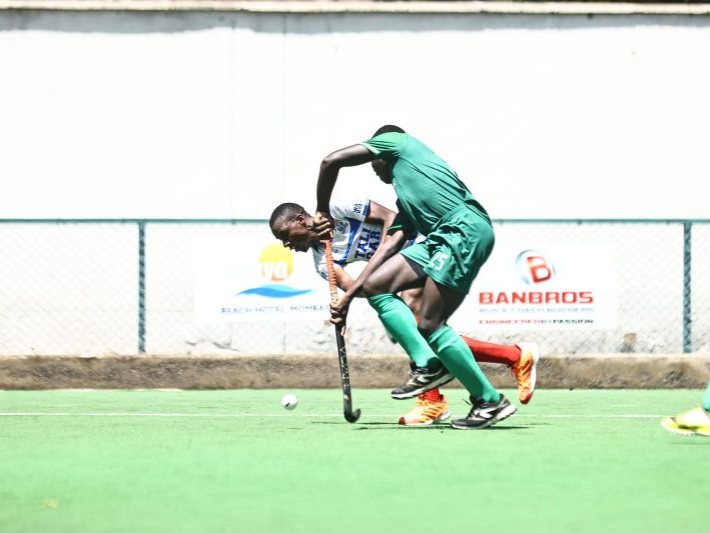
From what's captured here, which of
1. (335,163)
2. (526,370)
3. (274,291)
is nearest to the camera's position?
(335,163)

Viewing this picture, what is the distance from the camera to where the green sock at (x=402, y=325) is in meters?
7.98

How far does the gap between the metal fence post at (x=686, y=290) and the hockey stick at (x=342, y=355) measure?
5.76 metres

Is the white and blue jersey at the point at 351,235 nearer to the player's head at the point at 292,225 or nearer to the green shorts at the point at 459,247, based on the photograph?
the player's head at the point at 292,225

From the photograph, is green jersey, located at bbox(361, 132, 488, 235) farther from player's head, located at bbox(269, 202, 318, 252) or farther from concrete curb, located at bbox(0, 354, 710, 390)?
concrete curb, located at bbox(0, 354, 710, 390)

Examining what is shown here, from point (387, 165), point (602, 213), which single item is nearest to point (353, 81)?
point (602, 213)

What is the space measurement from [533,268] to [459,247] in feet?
18.3

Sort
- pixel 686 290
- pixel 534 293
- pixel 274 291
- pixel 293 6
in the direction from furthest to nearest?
1. pixel 293 6
2. pixel 686 290
3. pixel 534 293
4. pixel 274 291

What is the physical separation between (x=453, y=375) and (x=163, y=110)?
32.5ft

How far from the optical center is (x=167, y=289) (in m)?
14.7

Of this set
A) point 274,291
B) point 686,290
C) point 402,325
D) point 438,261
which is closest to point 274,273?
point 274,291

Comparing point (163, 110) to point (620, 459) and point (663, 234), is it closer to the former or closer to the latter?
point (663, 234)

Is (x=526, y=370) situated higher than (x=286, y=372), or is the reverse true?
(x=526, y=370)

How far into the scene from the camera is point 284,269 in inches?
511

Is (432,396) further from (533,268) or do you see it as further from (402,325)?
(533,268)
